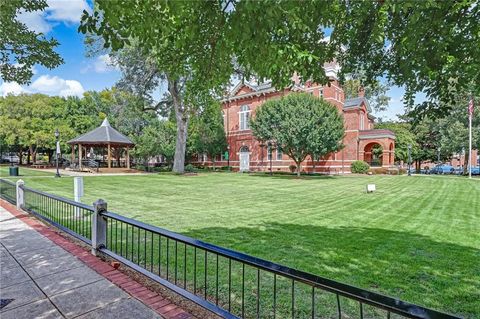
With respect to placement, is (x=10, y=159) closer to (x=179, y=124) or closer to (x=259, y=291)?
(x=179, y=124)

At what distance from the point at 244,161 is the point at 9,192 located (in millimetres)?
28827

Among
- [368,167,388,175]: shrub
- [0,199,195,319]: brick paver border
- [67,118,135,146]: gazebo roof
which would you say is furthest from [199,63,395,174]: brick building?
[0,199,195,319]: brick paver border

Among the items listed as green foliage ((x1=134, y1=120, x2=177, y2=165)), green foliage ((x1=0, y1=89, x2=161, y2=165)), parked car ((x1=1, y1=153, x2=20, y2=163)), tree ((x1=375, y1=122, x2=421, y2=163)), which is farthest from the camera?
parked car ((x1=1, y1=153, x2=20, y2=163))

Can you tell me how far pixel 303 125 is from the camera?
24.3 metres

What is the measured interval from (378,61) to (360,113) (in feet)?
105

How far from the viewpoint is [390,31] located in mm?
3893

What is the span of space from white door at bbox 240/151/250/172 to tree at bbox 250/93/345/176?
11343 mm

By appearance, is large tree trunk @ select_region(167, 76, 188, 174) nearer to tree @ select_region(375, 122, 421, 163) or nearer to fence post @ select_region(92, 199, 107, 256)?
fence post @ select_region(92, 199, 107, 256)

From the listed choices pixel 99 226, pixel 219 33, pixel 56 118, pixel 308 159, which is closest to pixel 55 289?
pixel 99 226

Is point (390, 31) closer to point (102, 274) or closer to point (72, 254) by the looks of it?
point (102, 274)

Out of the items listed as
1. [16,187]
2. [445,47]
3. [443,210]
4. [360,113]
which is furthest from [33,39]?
[360,113]

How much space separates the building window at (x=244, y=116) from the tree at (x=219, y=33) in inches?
1320

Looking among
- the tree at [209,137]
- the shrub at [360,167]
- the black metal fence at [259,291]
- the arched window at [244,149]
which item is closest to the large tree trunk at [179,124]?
the tree at [209,137]

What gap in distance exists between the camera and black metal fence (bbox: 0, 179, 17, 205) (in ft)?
32.9
